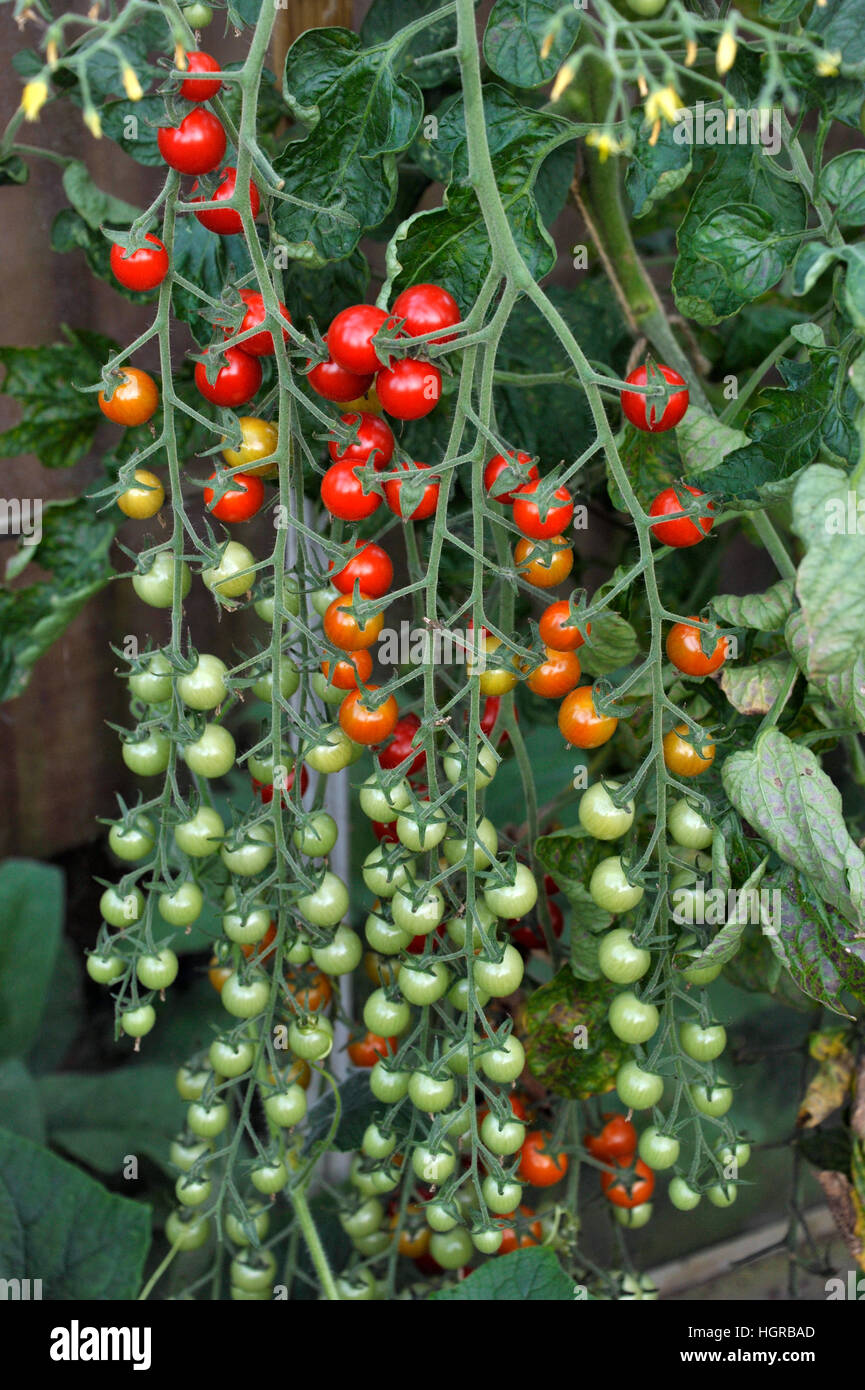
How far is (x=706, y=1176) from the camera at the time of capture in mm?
1139

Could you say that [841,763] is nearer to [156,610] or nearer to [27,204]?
[156,610]

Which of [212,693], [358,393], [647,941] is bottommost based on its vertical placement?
[647,941]

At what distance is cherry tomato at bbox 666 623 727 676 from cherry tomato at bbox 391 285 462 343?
0.19 m

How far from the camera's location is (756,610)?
1.95 ft

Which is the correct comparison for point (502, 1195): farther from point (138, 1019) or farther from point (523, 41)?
point (523, 41)

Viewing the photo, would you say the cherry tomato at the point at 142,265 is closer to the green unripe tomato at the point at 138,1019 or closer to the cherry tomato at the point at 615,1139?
the green unripe tomato at the point at 138,1019

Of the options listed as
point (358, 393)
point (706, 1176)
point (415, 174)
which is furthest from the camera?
point (706, 1176)

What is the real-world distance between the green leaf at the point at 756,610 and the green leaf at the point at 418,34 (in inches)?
15.6

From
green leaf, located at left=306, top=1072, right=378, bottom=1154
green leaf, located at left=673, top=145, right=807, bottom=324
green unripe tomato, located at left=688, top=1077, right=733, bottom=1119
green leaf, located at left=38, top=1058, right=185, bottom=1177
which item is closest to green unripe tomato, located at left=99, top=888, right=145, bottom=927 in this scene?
green leaf, located at left=306, top=1072, right=378, bottom=1154

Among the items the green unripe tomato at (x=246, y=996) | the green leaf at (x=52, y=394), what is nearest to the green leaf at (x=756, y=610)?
the green unripe tomato at (x=246, y=996)

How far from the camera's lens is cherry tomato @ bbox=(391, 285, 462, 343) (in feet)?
1.70

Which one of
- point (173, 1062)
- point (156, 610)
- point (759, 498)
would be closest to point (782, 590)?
point (759, 498)

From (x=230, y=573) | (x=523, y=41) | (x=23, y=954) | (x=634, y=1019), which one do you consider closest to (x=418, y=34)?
(x=523, y=41)

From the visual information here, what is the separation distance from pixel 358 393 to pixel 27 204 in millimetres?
559
